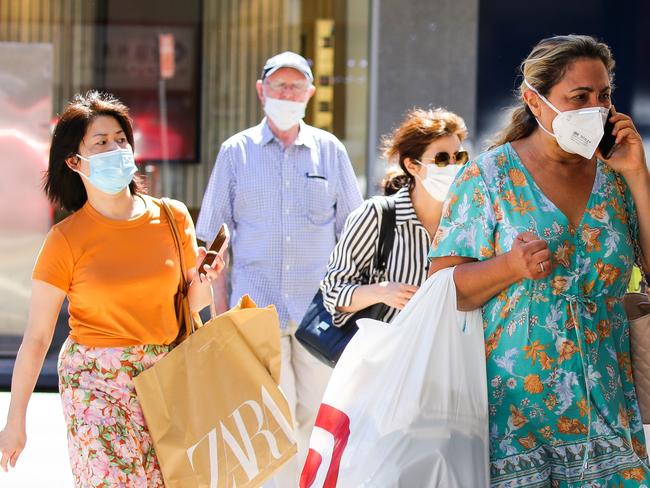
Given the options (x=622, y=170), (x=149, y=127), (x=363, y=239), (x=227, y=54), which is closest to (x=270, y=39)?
(x=227, y=54)

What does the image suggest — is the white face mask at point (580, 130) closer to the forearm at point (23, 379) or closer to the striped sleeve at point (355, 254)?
the striped sleeve at point (355, 254)

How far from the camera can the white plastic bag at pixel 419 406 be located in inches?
127

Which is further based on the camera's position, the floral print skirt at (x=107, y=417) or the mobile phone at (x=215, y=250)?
the mobile phone at (x=215, y=250)

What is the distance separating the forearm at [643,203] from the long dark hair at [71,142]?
6.17ft

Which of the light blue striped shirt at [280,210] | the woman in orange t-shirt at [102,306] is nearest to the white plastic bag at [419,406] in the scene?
the woman in orange t-shirt at [102,306]

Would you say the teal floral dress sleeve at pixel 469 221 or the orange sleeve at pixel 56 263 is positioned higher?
the teal floral dress sleeve at pixel 469 221

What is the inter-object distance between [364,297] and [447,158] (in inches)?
25.8

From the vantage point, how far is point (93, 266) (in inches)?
162

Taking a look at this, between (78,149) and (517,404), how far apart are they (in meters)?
1.90

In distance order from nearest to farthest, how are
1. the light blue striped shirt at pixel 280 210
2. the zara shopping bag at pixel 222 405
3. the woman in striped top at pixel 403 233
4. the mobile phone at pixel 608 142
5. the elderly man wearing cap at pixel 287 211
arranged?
the mobile phone at pixel 608 142 → the zara shopping bag at pixel 222 405 → the woman in striped top at pixel 403 233 → the elderly man wearing cap at pixel 287 211 → the light blue striped shirt at pixel 280 210

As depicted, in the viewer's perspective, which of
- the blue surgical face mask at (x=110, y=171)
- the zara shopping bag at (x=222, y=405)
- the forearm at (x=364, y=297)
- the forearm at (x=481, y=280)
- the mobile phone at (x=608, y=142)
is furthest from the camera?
the forearm at (x=364, y=297)

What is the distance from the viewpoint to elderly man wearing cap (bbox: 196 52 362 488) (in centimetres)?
558

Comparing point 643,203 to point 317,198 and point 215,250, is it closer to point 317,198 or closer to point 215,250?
point 215,250

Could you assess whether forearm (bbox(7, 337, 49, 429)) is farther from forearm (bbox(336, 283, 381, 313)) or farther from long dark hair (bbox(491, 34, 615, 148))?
long dark hair (bbox(491, 34, 615, 148))
